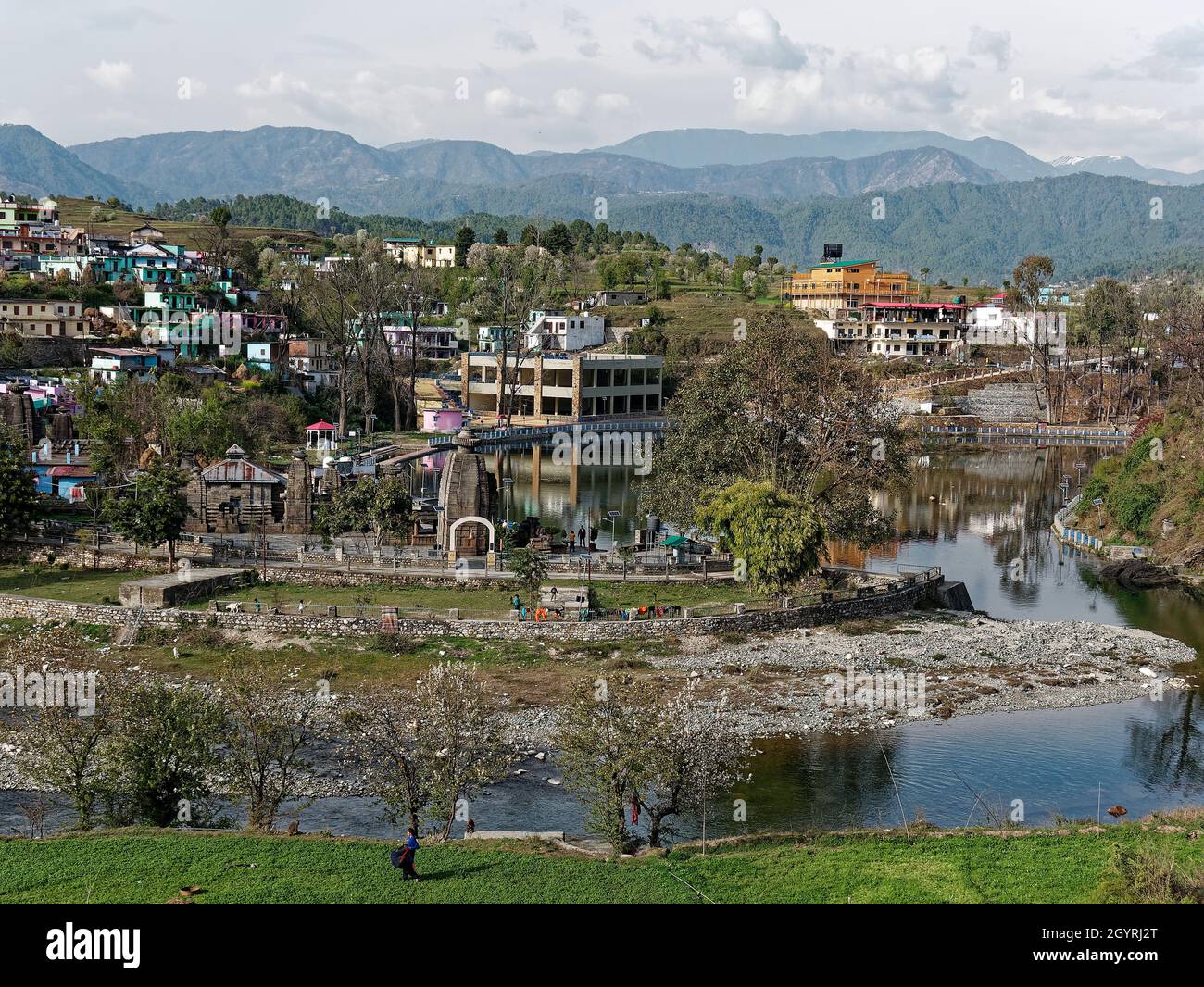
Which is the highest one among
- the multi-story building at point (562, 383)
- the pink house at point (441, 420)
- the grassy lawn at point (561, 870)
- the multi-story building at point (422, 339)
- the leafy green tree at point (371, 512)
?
the multi-story building at point (422, 339)

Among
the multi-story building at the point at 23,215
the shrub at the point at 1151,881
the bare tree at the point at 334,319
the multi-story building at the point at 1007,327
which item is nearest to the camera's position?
the shrub at the point at 1151,881

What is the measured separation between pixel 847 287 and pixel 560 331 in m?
43.5

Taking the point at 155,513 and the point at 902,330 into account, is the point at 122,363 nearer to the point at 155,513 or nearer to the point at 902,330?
the point at 155,513

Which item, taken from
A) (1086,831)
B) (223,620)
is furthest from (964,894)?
(223,620)

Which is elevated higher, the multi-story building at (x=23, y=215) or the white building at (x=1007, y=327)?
the multi-story building at (x=23, y=215)

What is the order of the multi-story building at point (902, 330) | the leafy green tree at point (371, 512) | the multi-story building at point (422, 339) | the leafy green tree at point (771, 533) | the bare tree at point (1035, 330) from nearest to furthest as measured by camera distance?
1. the leafy green tree at point (771, 533)
2. the leafy green tree at point (371, 512)
3. the multi-story building at point (422, 339)
4. the bare tree at point (1035, 330)
5. the multi-story building at point (902, 330)

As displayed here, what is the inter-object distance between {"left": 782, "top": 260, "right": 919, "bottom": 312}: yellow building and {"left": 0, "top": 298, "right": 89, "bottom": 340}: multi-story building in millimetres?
82273

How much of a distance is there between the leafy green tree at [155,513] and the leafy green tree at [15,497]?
2.62 meters

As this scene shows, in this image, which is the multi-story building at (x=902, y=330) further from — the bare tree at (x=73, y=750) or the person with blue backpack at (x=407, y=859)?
the person with blue backpack at (x=407, y=859)

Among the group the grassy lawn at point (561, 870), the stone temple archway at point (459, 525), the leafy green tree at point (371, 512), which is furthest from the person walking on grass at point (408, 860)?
the leafy green tree at point (371, 512)

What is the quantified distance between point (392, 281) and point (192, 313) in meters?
15.6

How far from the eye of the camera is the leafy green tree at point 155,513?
42.9 m

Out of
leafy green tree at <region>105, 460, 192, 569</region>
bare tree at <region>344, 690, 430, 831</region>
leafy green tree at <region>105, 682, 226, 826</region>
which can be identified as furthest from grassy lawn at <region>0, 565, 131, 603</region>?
bare tree at <region>344, 690, 430, 831</region>
